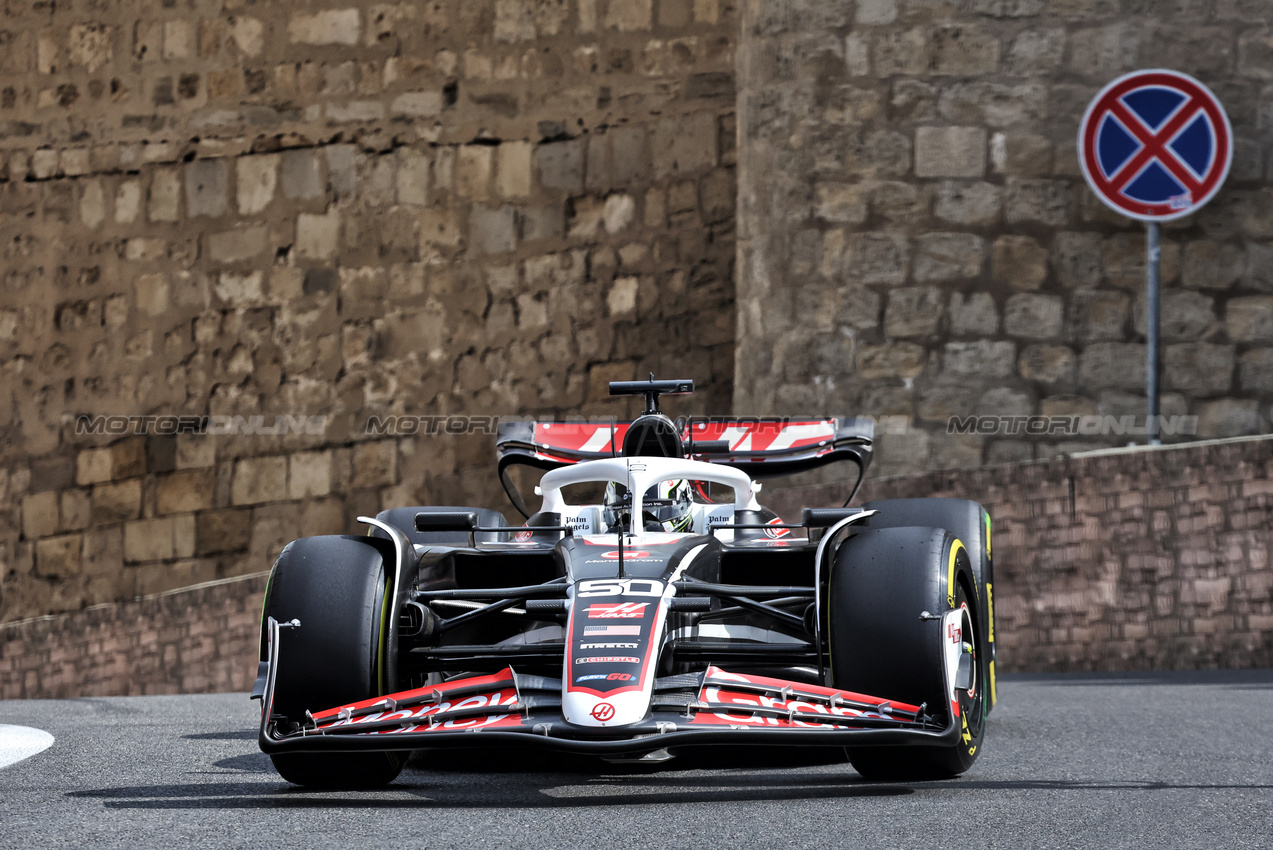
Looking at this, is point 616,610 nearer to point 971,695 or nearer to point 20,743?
point 971,695

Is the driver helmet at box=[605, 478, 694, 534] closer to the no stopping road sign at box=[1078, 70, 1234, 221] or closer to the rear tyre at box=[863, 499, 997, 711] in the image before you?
the rear tyre at box=[863, 499, 997, 711]

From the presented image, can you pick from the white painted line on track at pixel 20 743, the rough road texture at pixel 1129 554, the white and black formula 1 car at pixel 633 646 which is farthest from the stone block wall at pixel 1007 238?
the white painted line on track at pixel 20 743

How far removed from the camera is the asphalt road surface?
411cm

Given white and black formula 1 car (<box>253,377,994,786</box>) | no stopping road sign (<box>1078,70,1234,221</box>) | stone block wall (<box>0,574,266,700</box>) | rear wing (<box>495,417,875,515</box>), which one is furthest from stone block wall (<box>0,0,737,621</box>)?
white and black formula 1 car (<box>253,377,994,786</box>)

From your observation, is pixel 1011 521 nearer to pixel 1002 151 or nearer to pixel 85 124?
pixel 1002 151

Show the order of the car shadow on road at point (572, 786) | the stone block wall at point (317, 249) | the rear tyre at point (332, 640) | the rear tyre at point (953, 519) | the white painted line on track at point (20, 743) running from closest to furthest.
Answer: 1. the car shadow on road at point (572, 786)
2. the rear tyre at point (332, 640)
3. the white painted line on track at point (20, 743)
4. the rear tyre at point (953, 519)
5. the stone block wall at point (317, 249)

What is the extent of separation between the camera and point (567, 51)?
12.6m

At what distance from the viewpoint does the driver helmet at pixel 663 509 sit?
20.4 ft

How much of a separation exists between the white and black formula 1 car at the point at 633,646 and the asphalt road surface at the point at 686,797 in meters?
0.17

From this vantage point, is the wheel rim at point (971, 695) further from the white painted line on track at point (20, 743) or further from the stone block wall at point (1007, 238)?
the stone block wall at point (1007, 238)

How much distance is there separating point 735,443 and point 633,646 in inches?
99.5

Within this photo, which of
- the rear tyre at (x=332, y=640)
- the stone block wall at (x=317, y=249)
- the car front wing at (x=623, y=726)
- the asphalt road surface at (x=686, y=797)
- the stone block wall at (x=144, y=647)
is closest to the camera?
the asphalt road surface at (x=686, y=797)

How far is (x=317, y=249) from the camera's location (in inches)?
522

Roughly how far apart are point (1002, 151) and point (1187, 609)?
9.31 feet
